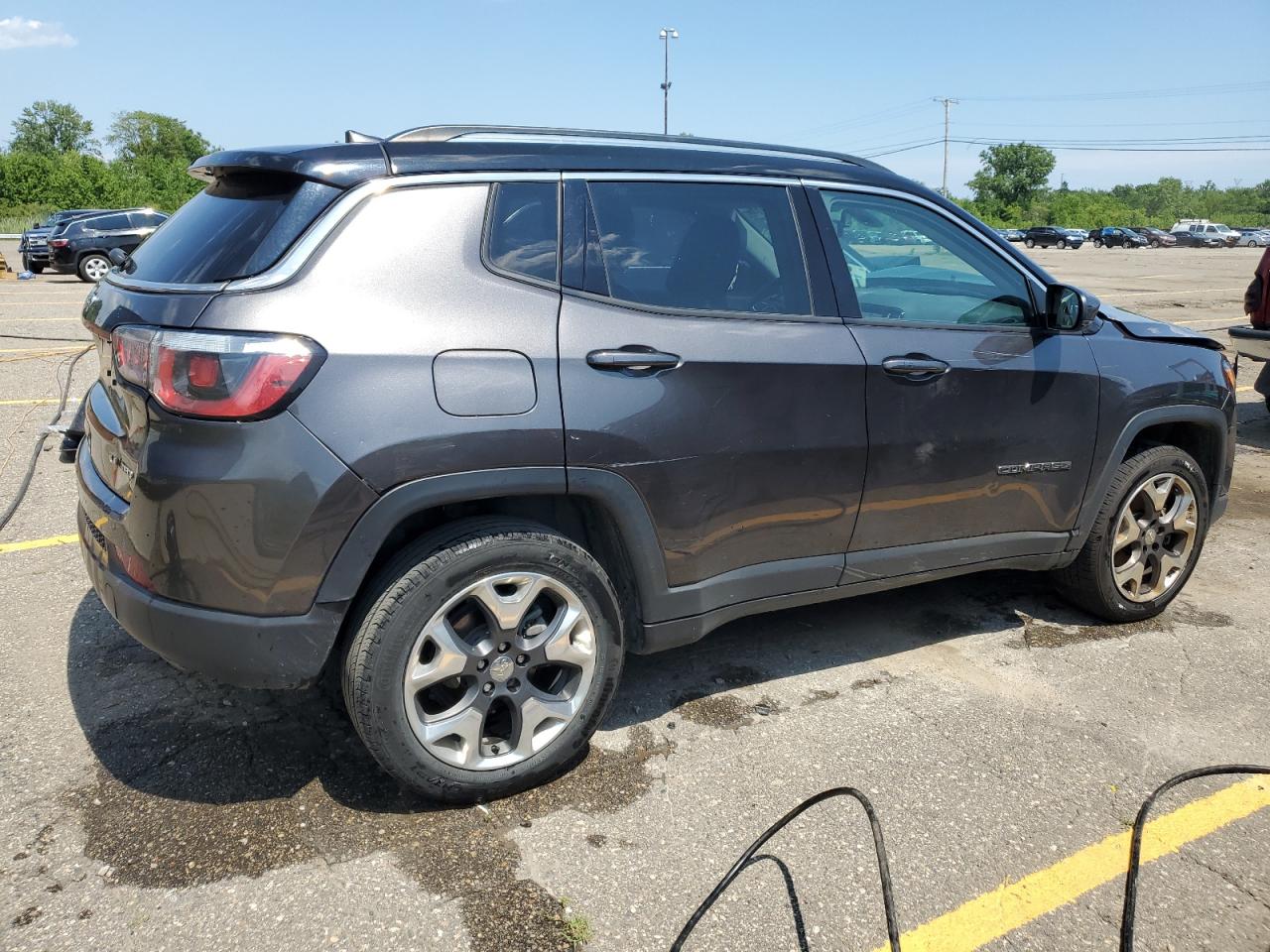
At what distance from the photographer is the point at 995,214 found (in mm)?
92125

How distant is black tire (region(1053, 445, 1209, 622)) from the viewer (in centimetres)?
405

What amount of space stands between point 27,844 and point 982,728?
2.91 m

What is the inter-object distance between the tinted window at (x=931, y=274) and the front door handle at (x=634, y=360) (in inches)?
37.1

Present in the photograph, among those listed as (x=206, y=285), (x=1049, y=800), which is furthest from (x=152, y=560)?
(x=1049, y=800)

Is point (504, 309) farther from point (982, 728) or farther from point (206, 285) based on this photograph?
point (982, 728)

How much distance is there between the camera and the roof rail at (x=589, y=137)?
2850mm

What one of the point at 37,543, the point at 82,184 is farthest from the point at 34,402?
the point at 82,184

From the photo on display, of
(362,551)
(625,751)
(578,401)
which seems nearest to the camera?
(362,551)

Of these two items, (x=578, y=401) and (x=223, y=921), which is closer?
(x=223, y=921)

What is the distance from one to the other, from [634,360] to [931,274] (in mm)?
1494

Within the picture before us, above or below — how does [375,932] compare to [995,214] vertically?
below

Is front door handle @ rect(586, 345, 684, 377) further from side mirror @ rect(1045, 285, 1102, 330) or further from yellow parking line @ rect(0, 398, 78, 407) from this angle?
yellow parking line @ rect(0, 398, 78, 407)

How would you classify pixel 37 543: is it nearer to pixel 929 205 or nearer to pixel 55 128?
pixel 929 205

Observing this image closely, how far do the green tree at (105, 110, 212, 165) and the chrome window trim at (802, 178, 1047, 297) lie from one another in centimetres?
12086
